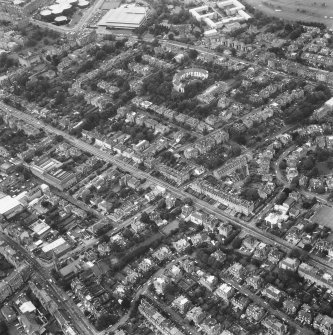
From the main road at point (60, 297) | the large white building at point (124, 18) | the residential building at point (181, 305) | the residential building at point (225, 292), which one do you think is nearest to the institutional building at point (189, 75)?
the large white building at point (124, 18)

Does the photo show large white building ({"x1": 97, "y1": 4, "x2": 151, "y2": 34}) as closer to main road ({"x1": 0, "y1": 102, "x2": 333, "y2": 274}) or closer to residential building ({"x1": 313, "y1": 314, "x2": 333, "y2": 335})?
main road ({"x1": 0, "y1": 102, "x2": 333, "y2": 274})

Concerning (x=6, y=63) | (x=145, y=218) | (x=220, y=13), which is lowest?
(x=6, y=63)

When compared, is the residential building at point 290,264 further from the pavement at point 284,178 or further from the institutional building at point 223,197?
the pavement at point 284,178

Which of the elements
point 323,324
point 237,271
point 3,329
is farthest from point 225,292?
point 3,329

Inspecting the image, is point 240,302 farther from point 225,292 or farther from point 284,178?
point 284,178

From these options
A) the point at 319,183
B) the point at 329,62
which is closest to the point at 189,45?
the point at 329,62

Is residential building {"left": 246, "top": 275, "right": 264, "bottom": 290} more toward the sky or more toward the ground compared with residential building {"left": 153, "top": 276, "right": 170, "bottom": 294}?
more toward the sky

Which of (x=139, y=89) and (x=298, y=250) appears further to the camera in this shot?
(x=139, y=89)

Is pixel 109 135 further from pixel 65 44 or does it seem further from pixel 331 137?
pixel 65 44

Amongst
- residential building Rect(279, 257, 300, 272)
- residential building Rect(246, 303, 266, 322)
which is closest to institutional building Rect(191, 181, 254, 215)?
residential building Rect(279, 257, 300, 272)
